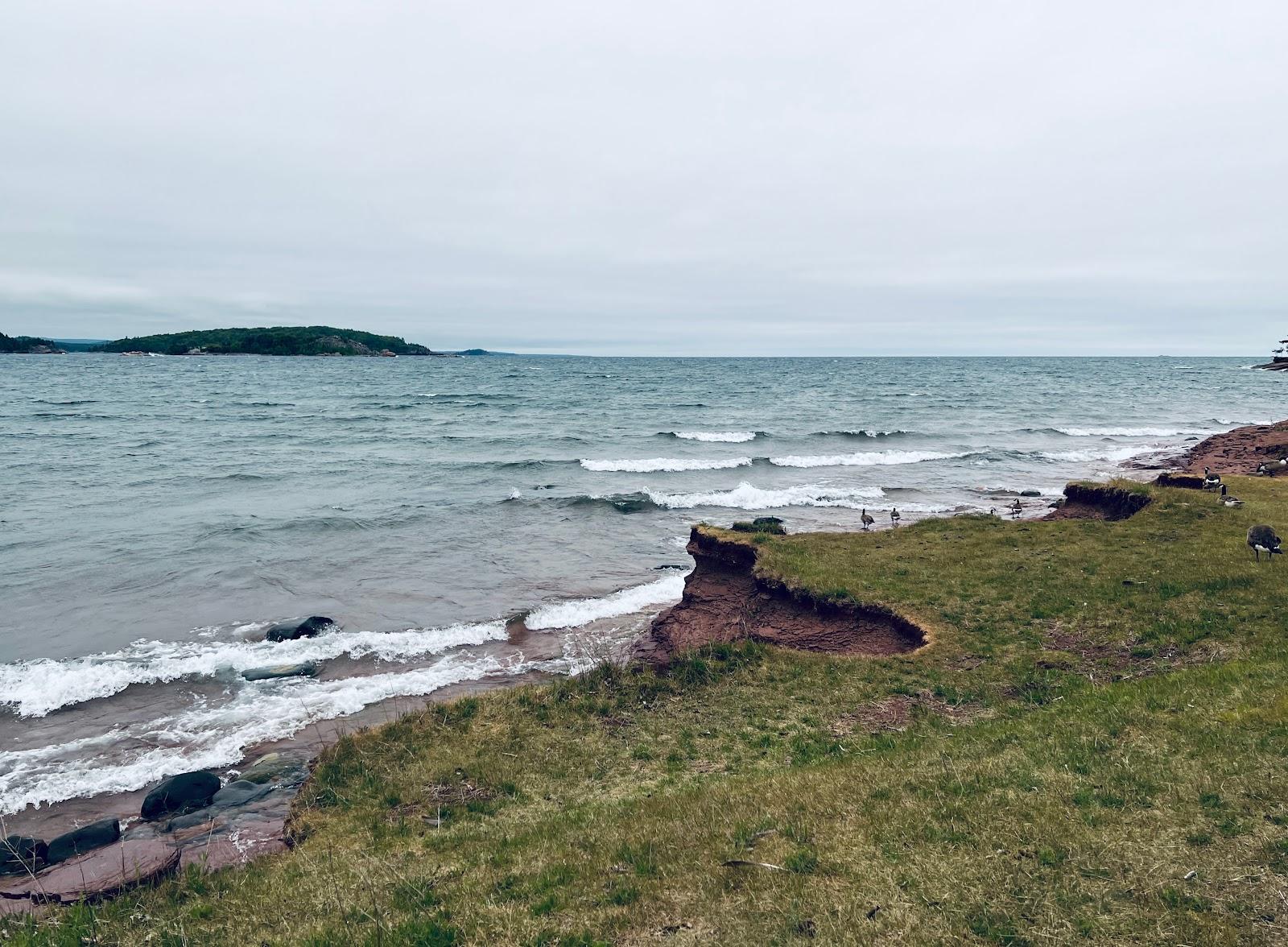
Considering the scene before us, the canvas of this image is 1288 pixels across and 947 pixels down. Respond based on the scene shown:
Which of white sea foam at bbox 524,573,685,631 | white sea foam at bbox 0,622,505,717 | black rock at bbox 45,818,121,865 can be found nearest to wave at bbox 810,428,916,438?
white sea foam at bbox 524,573,685,631

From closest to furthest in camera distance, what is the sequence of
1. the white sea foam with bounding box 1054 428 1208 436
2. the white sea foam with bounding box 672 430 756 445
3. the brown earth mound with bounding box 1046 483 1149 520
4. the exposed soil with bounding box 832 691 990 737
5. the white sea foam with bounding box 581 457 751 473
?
the exposed soil with bounding box 832 691 990 737 → the brown earth mound with bounding box 1046 483 1149 520 → the white sea foam with bounding box 581 457 751 473 → the white sea foam with bounding box 672 430 756 445 → the white sea foam with bounding box 1054 428 1208 436

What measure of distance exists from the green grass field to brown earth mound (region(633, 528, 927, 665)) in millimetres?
860

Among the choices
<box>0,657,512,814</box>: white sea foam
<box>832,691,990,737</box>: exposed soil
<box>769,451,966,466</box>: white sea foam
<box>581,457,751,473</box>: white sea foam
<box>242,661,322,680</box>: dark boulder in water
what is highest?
<box>769,451,966,466</box>: white sea foam

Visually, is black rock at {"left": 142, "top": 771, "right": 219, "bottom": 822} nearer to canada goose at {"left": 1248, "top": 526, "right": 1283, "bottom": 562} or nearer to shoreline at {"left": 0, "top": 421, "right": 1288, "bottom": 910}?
shoreline at {"left": 0, "top": 421, "right": 1288, "bottom": 910}

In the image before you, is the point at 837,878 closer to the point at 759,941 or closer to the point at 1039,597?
the point at 759,941

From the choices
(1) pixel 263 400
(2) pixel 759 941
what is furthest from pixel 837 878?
(1) pixel 263 400

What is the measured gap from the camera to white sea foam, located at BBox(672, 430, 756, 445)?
66438 millimetres

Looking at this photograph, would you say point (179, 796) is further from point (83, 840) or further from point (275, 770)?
point (275, 770)

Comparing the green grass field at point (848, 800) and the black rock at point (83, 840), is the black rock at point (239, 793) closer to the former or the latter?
the black rock at point (83, 840)

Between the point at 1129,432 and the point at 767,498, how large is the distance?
49.0 metres

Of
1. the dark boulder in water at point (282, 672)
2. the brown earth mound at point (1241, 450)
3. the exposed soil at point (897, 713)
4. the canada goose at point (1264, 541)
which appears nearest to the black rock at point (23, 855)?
the dark boulder in water at point (282, 672)

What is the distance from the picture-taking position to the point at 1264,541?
54.4ft

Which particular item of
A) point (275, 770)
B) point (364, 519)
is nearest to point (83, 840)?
point (275, 770)

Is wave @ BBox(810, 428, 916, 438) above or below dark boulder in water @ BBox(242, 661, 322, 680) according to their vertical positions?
above
